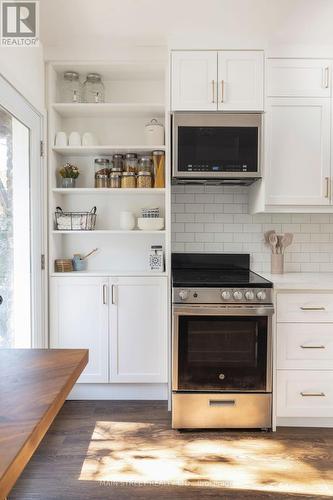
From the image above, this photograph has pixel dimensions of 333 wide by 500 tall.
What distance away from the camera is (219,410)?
2287 mm

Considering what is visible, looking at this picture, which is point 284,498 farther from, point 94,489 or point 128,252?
point 128,252

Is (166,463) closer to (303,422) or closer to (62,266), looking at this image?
(303,422)

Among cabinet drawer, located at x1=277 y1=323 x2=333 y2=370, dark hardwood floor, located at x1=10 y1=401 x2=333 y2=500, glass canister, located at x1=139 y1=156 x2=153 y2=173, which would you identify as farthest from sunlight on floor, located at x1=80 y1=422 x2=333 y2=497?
glass canister, located at x1=139 y1=156 x2=153 y2=173

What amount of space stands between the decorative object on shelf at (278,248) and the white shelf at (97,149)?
1.14 metres

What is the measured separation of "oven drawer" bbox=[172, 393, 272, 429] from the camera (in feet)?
7.50

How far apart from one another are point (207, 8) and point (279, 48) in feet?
2.16

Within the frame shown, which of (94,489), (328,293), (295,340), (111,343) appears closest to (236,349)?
(295,340)

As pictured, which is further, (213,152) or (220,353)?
(213,152)

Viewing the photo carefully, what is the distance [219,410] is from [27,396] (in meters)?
1.75

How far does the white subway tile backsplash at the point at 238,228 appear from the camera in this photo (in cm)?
291

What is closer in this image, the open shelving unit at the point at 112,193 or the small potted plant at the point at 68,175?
the small potted plant at the point at 68,175

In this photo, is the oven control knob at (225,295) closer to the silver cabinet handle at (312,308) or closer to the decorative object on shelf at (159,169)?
the silver cabinet handle at (312,308)

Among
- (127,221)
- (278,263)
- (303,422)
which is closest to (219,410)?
(303,422)

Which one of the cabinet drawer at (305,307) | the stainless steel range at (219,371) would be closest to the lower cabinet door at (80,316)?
the stainless steel range at (219,371)
